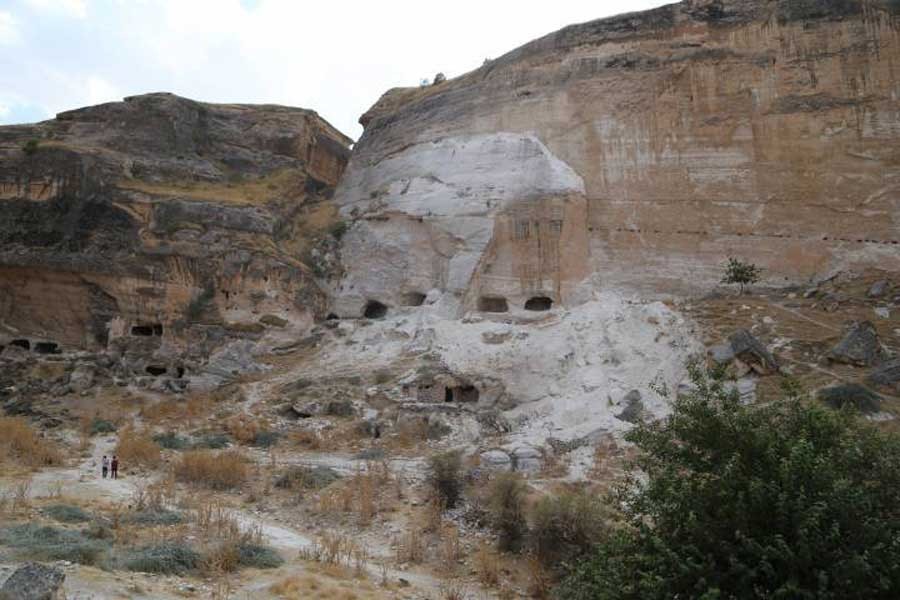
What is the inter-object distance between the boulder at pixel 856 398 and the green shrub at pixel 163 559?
1006 centimetres

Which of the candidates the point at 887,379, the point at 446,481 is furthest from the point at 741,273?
the point at 446,481

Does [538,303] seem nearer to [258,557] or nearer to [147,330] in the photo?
[147,330]

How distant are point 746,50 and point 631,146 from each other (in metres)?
3.84

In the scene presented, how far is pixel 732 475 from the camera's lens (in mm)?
6492

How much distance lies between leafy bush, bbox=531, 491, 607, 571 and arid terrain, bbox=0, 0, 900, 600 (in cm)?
136

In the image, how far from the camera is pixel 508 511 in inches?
392

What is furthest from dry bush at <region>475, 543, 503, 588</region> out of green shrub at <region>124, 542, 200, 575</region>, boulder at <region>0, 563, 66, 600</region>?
boulder at <region>0, 563, 66, 600</region>

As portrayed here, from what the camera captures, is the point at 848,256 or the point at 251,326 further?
the point at 251,326

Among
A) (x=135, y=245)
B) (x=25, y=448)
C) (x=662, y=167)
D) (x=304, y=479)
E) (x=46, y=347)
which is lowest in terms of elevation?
(x=304, y=479)

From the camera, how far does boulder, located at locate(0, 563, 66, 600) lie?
6.01m

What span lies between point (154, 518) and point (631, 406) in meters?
8.86

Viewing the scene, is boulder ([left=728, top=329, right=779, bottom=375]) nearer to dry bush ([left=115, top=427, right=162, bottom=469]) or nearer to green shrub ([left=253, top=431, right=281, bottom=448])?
green shrub ([left=253, top=431, right=281, bottom=448])

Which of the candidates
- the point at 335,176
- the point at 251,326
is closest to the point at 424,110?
the point at 335,176

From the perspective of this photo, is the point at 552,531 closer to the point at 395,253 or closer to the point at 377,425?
the point at 377,425
